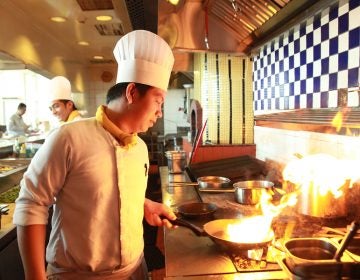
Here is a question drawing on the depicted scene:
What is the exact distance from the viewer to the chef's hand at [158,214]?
5.78ft

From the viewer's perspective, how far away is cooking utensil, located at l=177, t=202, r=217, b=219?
199 cm

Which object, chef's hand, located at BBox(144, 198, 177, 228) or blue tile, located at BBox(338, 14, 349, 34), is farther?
blue tile, located at BBox(338, 14, 349, 34)

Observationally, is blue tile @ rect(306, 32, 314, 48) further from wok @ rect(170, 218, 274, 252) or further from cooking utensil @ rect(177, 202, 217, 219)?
wok @ rect(170, 218, 274, 252)

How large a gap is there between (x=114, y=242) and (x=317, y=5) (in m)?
1.80

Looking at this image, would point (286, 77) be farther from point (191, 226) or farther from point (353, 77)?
point (191, 226)

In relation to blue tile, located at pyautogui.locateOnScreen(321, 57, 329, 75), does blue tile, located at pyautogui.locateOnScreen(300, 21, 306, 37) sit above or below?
above

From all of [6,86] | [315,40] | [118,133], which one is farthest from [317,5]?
[6,86]

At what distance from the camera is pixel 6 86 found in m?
8.77

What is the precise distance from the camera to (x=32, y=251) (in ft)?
4.18

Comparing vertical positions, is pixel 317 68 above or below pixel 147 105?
above

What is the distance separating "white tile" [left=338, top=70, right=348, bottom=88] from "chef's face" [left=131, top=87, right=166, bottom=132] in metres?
1.24

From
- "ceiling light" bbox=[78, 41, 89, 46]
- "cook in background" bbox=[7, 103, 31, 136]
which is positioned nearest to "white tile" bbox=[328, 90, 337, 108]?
"ceiling light" bbox=[78, 41, 89, 46]

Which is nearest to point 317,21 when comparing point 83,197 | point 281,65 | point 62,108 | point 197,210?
point 281,65

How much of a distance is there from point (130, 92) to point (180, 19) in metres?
2.44
